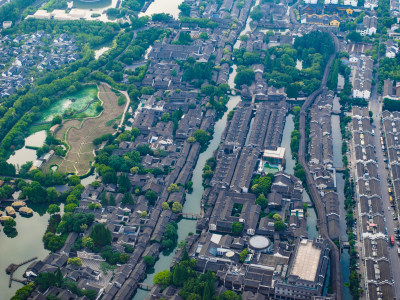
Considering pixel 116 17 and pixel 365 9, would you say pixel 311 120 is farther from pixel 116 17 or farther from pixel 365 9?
pixel 116 17

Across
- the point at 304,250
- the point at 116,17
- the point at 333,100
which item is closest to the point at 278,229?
the point at 304,250

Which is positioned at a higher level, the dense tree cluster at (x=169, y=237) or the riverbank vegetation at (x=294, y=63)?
the riverbank vegetation at (x=294, y=63)

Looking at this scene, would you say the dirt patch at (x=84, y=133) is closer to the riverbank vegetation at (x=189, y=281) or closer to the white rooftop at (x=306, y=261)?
the riverbank vegetation at (x=189, y=281)

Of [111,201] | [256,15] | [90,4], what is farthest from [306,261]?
[90,4]

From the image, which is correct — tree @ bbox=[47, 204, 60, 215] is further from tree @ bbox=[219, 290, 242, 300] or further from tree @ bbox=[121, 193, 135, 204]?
tree @ bbox=[219, 290, 242, 300]

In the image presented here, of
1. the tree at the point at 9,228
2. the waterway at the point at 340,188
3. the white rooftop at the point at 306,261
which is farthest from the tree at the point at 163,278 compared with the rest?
the tree at the point at 9,228

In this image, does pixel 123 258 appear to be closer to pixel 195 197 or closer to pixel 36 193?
pixel 195 197
